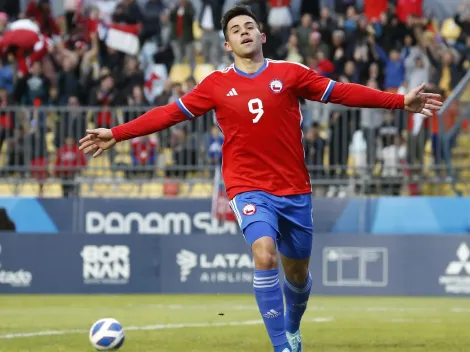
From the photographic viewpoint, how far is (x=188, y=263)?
65.6ft

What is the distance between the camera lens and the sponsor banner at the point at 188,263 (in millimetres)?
19516

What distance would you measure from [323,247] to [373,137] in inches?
90.6

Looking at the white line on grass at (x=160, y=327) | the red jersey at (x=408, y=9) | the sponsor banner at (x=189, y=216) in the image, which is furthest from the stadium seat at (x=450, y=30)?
the white line on grass at (x=160, y=327)

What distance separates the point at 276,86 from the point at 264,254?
1.39 meters

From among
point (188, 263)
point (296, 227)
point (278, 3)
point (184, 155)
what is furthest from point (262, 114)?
point (278, 3)

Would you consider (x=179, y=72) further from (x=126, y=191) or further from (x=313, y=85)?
(x=313, y=85)

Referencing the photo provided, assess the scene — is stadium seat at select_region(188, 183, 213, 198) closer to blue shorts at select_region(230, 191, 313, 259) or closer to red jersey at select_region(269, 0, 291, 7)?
red jersey at select_region(269, 0, 291, 7)

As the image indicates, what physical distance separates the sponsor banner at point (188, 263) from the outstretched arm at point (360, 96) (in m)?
10.6

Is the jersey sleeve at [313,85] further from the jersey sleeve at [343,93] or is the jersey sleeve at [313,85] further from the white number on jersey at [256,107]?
the white number on jersey at [256,107]

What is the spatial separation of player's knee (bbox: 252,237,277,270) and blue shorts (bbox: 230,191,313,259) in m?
0.08

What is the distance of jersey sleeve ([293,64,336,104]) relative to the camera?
9211 mm

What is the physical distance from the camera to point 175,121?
9.25 meters

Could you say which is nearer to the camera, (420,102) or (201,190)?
(420,102)

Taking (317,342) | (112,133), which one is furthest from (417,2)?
(112,133)
